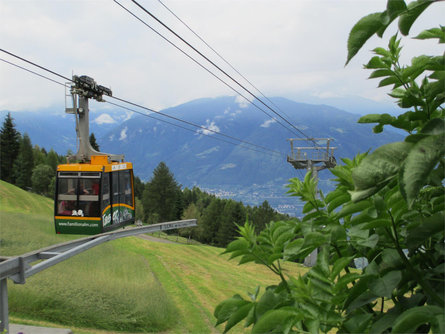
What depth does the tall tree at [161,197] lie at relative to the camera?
265 feet

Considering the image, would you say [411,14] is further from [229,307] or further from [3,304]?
[3,304]

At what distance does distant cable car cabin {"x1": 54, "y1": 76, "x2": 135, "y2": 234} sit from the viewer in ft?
41.3

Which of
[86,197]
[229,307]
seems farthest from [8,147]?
[229,307]

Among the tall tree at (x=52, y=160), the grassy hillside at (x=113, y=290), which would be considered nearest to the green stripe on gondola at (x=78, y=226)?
the grassy hillside at (x=113, y=290)

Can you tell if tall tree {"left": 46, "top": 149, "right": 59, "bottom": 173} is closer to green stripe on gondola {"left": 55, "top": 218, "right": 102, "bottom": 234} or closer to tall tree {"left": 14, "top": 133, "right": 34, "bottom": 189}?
tall tree {"left": 14, "top": 133, "right": 34, "bottom": 189}

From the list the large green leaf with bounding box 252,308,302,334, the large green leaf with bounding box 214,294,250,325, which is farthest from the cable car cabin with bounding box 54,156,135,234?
the large green leaf with bounding box 252,308,302,334

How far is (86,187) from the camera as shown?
12.6 meters

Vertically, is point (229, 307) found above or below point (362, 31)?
below

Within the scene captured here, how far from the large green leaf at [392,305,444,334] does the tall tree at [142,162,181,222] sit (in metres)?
80.2

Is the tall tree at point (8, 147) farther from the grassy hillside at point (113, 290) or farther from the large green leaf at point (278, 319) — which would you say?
the large green leaf at point (278, 319)

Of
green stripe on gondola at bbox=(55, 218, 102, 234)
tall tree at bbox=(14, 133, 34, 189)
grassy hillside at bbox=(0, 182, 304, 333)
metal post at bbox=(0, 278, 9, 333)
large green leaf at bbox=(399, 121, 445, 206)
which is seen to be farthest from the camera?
tall tree at bbox=(14, 133, 34, 189)

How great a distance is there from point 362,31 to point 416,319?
27.0 inches

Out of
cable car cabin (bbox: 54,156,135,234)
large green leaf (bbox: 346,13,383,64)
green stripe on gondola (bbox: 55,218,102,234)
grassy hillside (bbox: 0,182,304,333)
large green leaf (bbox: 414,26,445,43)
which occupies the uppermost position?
large green leaf (bbox: 414,26,445,43)

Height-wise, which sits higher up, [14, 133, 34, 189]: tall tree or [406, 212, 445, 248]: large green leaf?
[14, 133, 34, 189]: tall tree
